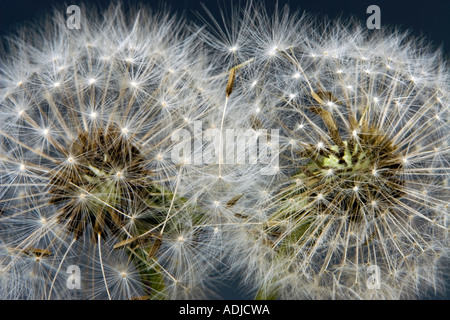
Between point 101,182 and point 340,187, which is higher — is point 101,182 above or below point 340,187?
above

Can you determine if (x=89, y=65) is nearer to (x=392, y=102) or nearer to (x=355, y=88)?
(x=355, y=88)

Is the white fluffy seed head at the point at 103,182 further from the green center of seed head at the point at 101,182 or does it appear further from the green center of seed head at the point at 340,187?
the green center of seed head at the point at 340,187

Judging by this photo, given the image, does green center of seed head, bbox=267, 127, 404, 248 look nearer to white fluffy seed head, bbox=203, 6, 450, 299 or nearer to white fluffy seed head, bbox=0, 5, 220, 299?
white fluffy seed head, bbox=203, 6, 450, 299

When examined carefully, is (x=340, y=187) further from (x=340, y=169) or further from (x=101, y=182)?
(x=101, y=182)

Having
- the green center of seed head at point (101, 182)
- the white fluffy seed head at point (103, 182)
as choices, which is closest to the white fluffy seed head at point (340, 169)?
the white fluffy seed head at point (103, 182)

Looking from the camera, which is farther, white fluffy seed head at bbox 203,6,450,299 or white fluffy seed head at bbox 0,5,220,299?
white fluffy seed head at bbox 203,6,450,299

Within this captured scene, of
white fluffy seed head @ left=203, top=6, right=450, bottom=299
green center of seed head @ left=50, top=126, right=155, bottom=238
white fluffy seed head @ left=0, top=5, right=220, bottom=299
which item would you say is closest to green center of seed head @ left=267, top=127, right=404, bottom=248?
white fluffy seed head @ left=203, top=6, right=450, bottom=299

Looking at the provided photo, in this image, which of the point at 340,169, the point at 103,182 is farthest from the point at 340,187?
the point at 103,182

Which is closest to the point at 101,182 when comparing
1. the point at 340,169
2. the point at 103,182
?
the point at 103,182

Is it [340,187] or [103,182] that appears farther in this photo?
[340,187]
